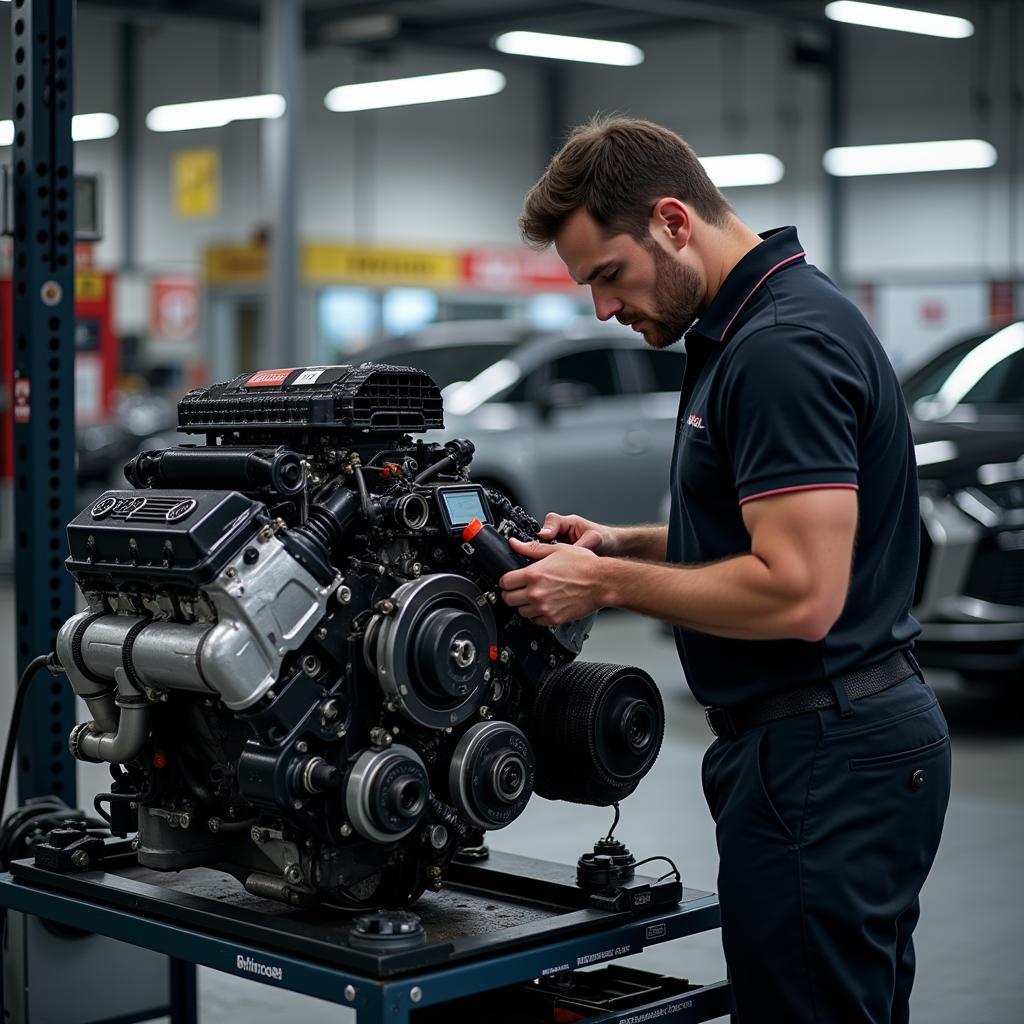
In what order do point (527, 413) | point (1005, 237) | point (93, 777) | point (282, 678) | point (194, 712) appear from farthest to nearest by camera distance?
point (1005, 237) < point (527, 413) < point (93, 777) < point (194, 712) < point (282, 678)

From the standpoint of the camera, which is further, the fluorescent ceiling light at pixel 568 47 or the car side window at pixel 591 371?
the fluorescent ceiling light at pixel 568 47

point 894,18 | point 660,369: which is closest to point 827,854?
point 660,369

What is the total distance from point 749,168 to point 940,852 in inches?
661

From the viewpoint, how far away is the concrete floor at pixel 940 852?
407 centimetres

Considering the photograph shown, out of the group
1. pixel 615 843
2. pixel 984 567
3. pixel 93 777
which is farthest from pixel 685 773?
pixel 615 843

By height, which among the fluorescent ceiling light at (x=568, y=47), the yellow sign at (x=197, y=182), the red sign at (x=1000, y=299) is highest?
the fluorescent ceiling light at (x=568, y=47)

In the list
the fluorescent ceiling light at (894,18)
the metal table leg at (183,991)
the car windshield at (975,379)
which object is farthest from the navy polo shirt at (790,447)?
the fluorescent ceiling light at (894,18)

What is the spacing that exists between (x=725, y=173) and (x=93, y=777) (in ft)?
54.7

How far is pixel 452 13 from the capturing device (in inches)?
763

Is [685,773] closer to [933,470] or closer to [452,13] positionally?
[933,470]

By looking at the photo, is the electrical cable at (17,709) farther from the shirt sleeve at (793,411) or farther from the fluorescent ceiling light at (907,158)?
→ the fluorescent ceiling light at (907,158)

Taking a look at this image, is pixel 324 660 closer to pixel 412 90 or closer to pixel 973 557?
pixel 973 557

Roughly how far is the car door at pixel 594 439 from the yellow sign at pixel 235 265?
21.4ft

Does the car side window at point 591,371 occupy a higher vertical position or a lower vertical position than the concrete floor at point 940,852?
higher
